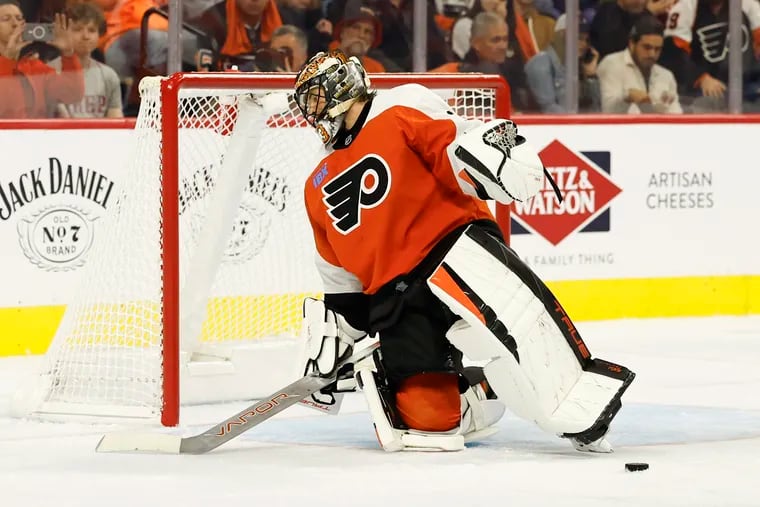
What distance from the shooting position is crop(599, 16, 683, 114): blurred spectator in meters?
6.77

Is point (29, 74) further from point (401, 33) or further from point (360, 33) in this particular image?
point (401, 33)

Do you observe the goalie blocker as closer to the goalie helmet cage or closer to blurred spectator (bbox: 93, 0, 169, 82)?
the goalie helmet cage

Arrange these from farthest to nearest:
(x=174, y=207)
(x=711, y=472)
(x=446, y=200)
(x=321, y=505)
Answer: (x=174, y=207), (x=446, y=200), (x=711, y=472), (x=321, y=505)

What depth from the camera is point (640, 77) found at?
6.87 meters

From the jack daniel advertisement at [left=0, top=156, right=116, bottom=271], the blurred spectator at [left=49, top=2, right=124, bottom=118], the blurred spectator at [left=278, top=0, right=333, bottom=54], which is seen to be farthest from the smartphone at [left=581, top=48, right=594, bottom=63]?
the jack daniel advertisement at [left=0, top=156, right=116, bottom=271]

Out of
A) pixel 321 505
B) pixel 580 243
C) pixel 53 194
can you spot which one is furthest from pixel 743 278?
pixel 321 505

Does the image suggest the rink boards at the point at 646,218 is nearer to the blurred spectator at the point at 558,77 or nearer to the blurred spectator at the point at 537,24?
the blurred spectator at the point at 558,77

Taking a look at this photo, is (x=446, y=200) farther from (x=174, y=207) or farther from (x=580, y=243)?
(x=580, y=243)

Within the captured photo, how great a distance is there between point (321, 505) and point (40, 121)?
2.80 metres

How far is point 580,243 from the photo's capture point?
21.1ft

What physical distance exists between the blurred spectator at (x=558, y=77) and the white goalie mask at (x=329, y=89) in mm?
2965

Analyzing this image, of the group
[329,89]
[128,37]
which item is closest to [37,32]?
[128,37]

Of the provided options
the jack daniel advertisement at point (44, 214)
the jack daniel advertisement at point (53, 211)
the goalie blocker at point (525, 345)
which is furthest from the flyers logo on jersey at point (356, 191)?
the jack daniel advertisement at point (53, 211)

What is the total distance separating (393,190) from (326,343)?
41 cm
